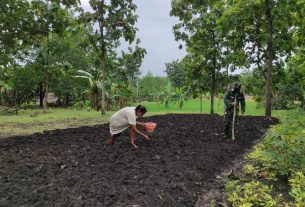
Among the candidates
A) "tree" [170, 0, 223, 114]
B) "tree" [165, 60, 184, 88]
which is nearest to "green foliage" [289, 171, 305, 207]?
"tree" [170, 0, 223, 114]

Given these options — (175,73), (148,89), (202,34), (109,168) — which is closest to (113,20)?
(202,34)

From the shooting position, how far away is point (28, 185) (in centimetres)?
645

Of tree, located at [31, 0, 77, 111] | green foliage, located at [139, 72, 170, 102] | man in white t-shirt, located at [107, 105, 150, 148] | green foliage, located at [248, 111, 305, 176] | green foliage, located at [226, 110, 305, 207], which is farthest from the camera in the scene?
green foliage, located at [139, 72, 170, 102]

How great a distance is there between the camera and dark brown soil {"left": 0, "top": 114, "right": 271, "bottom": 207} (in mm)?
5898

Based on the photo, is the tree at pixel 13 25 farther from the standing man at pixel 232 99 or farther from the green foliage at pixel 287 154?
the green foliage at pixel 287 154

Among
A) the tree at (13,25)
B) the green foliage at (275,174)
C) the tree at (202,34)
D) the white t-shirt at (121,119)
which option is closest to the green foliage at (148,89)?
the tree at (202,34)

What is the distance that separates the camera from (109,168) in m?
7.50

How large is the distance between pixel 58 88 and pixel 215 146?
20.2 meters

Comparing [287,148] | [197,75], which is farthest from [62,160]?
[197,75]

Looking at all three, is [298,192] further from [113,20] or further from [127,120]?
[113,20]

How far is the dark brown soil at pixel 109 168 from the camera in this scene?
5.90 m

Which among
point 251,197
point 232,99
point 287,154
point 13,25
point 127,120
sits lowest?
point 251,197

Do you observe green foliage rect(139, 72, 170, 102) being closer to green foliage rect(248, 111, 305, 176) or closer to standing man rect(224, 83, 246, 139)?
standing man rect(224, 83, 246, 139)

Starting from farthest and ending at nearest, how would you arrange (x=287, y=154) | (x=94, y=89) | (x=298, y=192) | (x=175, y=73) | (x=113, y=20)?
(x=175, y=73) → (x=94, y=89) → (x=113, y=20) → (x=287, y=154) → (x=298, y=192)
